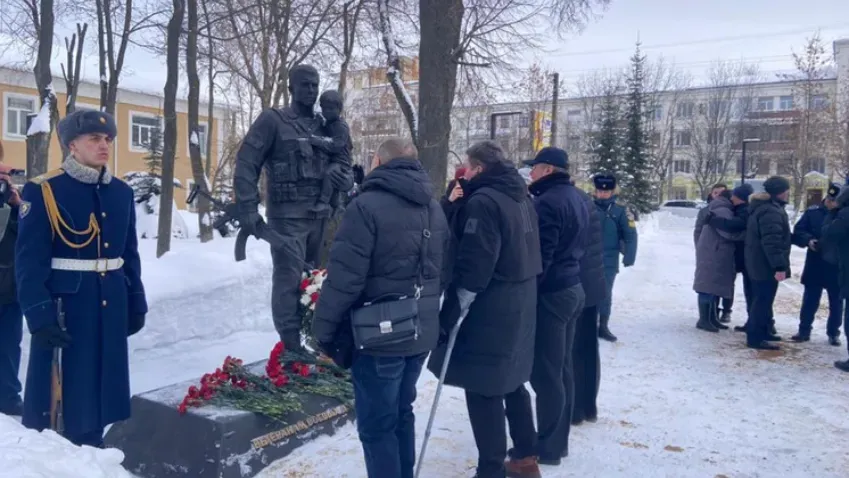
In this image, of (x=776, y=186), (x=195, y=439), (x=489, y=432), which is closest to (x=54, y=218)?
(x=195, y=439)

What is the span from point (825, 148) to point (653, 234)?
11.5 m

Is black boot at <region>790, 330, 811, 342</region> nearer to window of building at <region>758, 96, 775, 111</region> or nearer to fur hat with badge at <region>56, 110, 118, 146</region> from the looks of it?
fur hat with badge at <region>56, 110, 118, 146</region>

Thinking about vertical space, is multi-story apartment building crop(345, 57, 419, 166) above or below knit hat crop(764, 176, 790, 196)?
above

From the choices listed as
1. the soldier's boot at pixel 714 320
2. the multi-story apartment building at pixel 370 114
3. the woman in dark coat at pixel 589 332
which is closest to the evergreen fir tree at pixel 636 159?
the multi-story apartment building at pixel 370 114

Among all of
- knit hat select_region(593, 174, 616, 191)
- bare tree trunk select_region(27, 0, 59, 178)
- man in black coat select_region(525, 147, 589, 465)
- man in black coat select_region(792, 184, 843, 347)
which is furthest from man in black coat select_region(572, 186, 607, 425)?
bare tree trunk select_region(27, 0, 59, 178)

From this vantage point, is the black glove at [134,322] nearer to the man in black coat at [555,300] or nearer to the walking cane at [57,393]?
the walking cane at [57,393]

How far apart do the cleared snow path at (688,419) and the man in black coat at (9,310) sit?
224 cm

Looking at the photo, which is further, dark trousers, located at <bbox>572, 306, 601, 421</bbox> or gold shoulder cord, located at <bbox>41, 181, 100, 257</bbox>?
dark trousers, located at <bbox>572, 306, 601, 421</bbox>

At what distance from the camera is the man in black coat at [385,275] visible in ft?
11.0

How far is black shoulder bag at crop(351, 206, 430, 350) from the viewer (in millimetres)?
3373

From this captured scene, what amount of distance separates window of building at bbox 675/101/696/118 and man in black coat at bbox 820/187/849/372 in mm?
52356

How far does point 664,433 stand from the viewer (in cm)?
521

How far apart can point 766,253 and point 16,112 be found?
31.9 metres

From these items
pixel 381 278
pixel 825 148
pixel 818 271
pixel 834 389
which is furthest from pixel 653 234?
pixel 381 278
